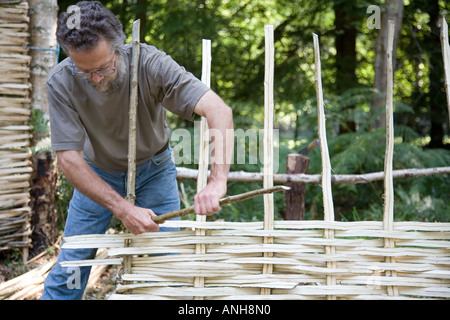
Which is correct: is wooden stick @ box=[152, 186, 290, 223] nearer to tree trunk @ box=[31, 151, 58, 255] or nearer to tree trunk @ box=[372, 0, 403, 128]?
tree trunk @ box=[31, 151, 58, 255]

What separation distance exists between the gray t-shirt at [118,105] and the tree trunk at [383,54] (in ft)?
10.7

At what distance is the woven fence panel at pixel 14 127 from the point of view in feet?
10.3

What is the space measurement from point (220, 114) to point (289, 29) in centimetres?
553

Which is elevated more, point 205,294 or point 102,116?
point 102,116

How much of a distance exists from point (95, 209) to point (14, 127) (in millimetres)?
1422

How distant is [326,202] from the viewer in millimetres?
1853

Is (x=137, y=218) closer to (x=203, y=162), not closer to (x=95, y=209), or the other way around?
(x=203, y=162)

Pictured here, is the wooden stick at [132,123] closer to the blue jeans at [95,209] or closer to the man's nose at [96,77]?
the man's nose at [96,77]

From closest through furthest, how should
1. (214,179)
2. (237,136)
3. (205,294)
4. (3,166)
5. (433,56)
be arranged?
(214,179) → (205,294) → (3,166) → (237,136) → (433,56)

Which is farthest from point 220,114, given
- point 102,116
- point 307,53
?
point 307,53

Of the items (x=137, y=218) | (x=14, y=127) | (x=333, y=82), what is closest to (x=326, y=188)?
(x=137, y=218)

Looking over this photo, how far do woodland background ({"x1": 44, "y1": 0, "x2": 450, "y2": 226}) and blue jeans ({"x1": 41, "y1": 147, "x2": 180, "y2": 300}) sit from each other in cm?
168

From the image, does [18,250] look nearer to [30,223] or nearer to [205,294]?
[30,223]

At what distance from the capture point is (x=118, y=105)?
1934 millimetres
